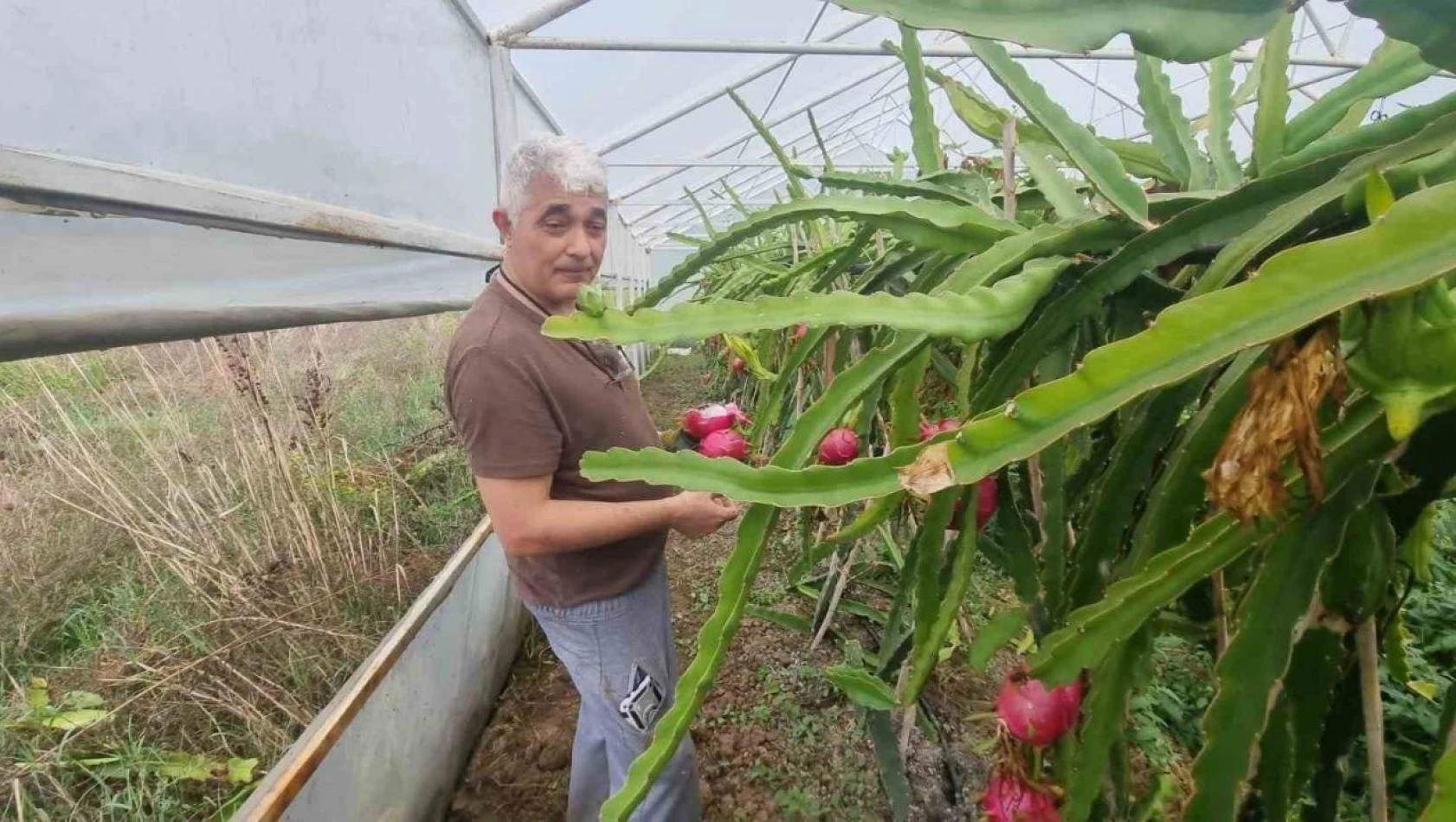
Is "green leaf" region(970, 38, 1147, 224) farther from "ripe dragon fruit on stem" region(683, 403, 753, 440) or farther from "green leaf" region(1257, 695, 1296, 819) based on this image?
"ripe dragon fruit on stem" region(683, 403, 753, 440)

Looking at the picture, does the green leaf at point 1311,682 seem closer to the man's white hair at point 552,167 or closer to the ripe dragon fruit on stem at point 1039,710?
the ripe dragon fruit on stem at point 1039,710

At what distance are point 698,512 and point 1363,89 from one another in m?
0.71

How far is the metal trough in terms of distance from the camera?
36.4 inches

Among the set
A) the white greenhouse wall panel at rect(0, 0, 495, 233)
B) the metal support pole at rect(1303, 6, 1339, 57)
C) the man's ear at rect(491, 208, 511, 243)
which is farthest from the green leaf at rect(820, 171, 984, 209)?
the metal support pole at rect(1303, 6, 1339, 57)

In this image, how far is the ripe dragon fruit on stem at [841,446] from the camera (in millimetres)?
721

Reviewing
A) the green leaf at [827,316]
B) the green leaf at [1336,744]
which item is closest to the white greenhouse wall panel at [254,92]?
the green leaf at [827,316]

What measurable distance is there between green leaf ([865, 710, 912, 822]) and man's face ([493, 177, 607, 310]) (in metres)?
0.69

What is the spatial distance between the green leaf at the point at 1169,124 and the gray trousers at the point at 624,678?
0.80 meters

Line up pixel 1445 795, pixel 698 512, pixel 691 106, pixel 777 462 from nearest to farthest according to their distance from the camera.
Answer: pixel 1445 795 < pixel 777 462 < pixel 698 512 < pixel 691 106

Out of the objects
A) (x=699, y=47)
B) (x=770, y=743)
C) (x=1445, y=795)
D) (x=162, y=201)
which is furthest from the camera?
(x=699, y=47)

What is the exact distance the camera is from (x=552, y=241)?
923mm

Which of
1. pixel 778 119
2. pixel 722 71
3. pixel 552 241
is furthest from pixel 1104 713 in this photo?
pixel 778 119

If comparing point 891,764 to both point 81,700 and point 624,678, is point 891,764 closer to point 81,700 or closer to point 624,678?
point 624,678

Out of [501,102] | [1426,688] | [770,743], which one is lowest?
[770,743]
